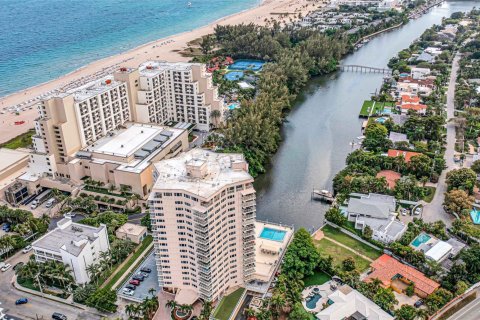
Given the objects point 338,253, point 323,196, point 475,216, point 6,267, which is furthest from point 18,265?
point 475,216

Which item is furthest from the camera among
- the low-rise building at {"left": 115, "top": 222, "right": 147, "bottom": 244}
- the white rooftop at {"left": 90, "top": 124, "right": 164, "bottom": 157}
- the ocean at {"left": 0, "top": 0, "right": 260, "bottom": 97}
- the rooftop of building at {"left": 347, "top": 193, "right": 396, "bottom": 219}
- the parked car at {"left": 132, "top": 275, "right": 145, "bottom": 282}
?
the ocean at {"left": 0, "top": 0, "right": 260, "bottom": 97}

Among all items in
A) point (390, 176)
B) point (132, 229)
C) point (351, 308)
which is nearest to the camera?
point (351, 308)

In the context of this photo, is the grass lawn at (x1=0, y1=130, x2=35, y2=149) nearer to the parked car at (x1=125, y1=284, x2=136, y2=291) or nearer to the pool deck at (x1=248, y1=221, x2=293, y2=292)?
the parked car at (x1=125, y1=284, x2=136, y2=291)

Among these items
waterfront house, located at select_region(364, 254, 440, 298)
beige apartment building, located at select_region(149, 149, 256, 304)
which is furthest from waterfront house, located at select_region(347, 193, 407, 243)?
beige apartment building, located at select_region(149, 149, 256, 304)

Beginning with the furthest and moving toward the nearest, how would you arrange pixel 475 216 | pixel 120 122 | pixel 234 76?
pixel 234 76
pixel 120 122
pixel 475 216

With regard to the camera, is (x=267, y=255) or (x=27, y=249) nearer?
(x=267, y=255)

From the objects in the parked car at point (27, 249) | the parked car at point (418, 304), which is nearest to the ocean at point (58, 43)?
the parked car at point (27, 249)

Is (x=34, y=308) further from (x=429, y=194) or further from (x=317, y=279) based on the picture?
(x=429, y=194)
